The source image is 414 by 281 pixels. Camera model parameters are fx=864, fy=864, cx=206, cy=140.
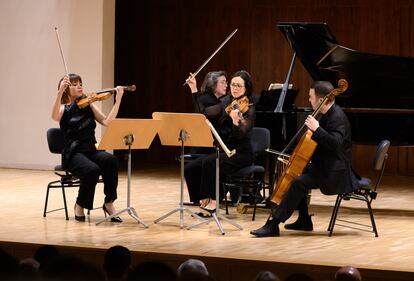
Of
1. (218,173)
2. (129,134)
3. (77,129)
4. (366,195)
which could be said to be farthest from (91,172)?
(366,195)

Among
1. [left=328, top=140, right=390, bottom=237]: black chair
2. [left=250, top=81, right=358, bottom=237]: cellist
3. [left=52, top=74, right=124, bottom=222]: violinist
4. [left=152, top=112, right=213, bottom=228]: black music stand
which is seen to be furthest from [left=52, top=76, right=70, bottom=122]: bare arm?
[left=328, top=140, right=390, bottom=237]: black chair

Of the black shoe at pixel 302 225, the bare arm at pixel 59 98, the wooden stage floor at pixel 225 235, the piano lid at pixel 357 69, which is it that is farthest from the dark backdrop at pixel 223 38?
the bare arm at pixel 59 98

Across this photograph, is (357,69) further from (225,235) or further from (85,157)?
(85,157)

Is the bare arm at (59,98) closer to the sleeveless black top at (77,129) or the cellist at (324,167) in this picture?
the sleeveless black top at (77,129)

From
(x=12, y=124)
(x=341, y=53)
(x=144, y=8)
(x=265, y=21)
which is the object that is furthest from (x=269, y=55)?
(x=341, y=53)

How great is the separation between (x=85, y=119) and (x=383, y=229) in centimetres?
261

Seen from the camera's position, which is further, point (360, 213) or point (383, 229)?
point (360, 213)

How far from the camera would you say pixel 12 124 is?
38.3ft

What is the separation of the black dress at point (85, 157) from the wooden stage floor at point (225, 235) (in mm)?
270

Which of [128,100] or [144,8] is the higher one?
[144,8]

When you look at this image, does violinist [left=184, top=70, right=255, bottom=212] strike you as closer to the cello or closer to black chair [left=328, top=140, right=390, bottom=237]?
the cello

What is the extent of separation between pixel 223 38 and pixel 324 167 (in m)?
6.16

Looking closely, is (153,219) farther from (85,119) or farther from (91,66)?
(91,66)

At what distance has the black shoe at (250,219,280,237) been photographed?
6.44 metres
